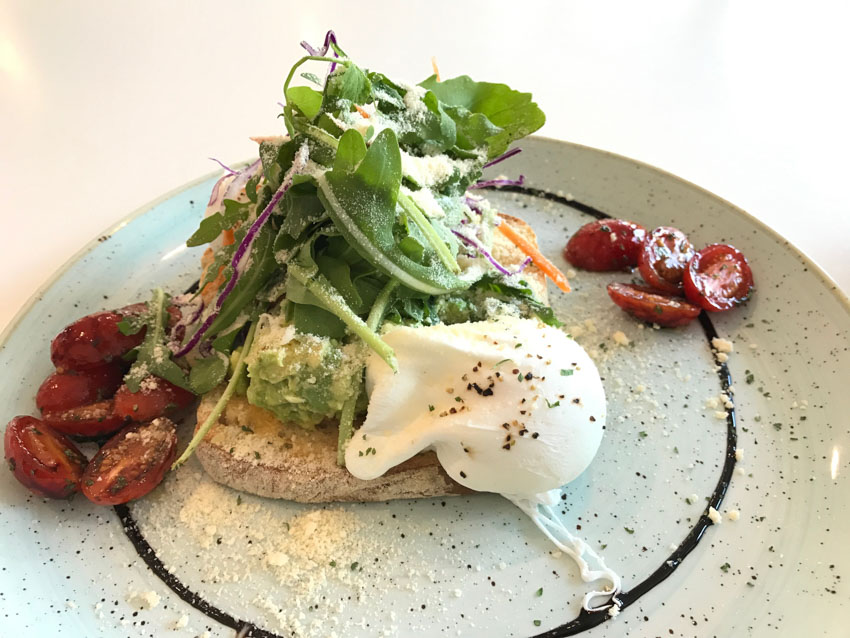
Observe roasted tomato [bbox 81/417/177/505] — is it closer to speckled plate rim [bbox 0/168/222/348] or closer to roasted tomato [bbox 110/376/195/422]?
roasted tomato [bbox 110/376/195/422]

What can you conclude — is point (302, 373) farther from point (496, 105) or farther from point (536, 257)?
point (496, 105)

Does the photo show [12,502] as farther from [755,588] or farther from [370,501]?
[755,588]

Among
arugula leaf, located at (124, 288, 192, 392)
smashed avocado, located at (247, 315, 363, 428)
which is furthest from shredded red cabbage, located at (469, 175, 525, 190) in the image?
arugula leaf, located at (124, 288, 192, 392)

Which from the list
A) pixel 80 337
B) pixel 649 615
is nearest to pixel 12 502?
pixel 80 337

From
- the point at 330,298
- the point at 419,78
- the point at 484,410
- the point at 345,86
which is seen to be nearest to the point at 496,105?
the point at 345,86

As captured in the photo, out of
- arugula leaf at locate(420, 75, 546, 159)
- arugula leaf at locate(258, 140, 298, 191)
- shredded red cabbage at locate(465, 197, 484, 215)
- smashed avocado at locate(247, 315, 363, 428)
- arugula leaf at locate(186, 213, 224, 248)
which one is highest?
arugula leaf at locate(420, 75, 546, 159)
